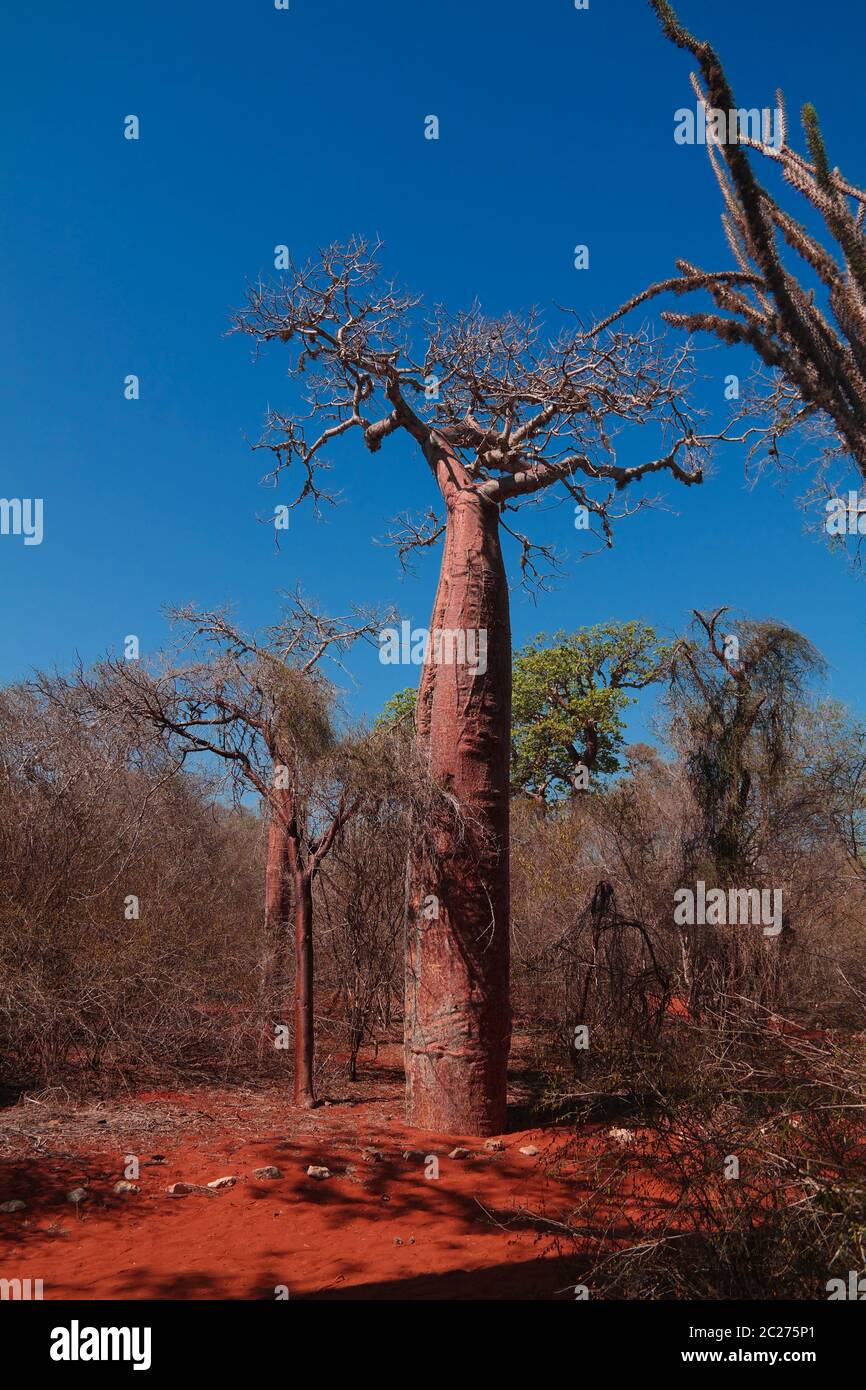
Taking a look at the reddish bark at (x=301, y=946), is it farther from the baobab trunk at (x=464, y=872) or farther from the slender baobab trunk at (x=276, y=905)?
the baobab trunk at (x=464, y=872)

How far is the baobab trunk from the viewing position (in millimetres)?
7652

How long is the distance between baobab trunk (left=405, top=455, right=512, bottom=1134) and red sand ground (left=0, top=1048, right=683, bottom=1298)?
1.52ft

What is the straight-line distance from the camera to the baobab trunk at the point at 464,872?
301 inches

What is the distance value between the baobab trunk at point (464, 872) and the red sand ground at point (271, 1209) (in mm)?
462

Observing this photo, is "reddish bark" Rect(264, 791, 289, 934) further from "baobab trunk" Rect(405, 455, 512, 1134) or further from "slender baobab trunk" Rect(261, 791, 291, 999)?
"baobab trunk" Rect(405, 455, 512, 1134)

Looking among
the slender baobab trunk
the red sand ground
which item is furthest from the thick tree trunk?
the slender baobab trunk

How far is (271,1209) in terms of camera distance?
18.4ft

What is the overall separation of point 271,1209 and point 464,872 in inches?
120

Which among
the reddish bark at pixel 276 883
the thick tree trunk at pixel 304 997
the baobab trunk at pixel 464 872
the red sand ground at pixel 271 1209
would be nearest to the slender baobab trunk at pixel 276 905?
the reddish bark at pixel 276 883

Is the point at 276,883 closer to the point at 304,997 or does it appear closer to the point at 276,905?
the point at 276,905

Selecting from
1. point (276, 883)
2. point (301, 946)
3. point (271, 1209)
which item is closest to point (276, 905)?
point (276, 883)

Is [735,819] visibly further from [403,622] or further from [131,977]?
[131,977]

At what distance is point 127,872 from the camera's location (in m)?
9.26
